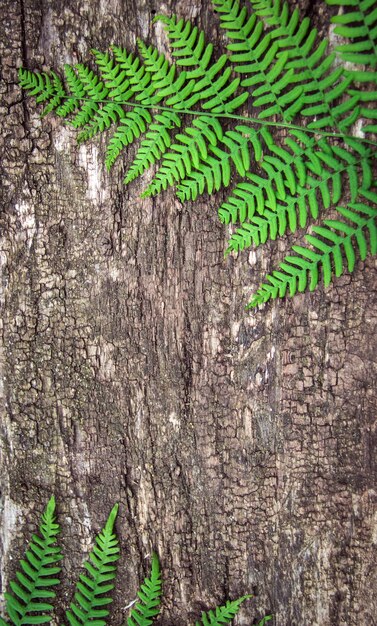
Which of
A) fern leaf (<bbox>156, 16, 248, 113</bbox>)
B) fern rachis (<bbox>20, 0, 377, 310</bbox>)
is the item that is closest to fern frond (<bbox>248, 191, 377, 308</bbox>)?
fern rachis (<bbox>20, 0, 377, 310</bbox>)

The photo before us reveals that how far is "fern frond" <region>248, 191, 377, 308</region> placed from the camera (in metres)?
2.03

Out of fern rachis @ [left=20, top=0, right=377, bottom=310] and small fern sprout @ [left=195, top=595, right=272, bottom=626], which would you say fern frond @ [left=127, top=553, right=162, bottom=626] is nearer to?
small fern sprout @ [left=195, top=595, right=272, bottom=626]

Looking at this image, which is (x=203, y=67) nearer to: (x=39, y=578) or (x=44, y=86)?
(x=44, y=86)

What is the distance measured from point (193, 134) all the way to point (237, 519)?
1846mm

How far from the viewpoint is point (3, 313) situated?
2443 mm

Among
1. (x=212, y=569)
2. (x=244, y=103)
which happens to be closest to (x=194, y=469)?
(x=212, y=569)

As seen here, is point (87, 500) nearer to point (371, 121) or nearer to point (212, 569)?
point (212, 569)

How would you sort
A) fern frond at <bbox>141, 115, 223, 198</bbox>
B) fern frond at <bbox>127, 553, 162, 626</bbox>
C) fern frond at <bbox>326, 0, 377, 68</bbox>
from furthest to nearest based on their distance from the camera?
fern frond at <bbox>127, 553, 162, 626</bbox>
fern frond at <bbox>141, 115, 223, 198</bbox>
fern frond at <bbox>326, 0, 377, 68</bbox>

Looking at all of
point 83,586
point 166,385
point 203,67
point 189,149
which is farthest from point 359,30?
point 83,586

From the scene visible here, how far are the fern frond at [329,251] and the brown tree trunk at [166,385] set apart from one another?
0.11 meters

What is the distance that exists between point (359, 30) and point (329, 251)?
0.86 m

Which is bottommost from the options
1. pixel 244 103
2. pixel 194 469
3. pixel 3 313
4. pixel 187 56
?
pixel 194 469

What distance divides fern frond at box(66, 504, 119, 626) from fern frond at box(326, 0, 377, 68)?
7.55 ft

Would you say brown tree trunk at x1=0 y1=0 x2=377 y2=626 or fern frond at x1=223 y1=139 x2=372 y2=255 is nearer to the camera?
fern frond at x1=223 y1=139 x2=372 y2=255
